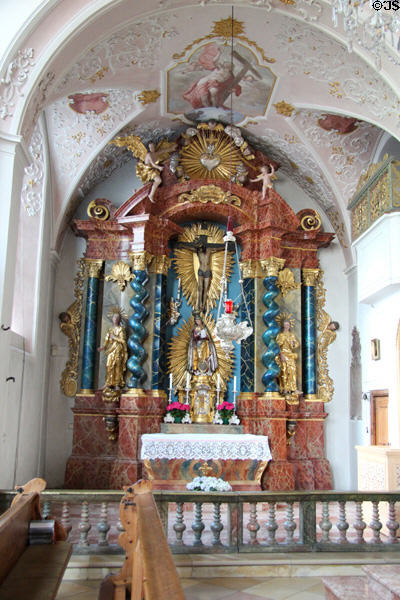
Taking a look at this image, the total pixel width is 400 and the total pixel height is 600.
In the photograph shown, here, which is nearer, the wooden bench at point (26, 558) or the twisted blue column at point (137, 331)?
the wooden bench at point (26, 558)

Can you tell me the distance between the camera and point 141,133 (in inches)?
427

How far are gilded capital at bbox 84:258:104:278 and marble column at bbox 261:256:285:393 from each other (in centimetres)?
299

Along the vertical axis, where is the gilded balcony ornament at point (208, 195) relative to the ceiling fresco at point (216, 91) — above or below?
below

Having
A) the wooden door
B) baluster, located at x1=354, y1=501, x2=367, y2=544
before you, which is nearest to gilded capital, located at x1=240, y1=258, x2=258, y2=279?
the wooden door

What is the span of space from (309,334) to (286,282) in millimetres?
1057

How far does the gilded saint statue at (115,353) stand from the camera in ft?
33.3

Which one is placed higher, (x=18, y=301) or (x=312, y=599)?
(x=18, y=301)

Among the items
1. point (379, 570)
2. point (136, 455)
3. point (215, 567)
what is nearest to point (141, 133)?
point (136, 455)

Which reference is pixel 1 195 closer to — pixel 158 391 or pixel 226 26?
pixel 226 26

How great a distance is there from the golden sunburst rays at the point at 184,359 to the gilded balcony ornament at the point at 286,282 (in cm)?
146

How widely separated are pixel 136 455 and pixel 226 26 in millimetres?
6745

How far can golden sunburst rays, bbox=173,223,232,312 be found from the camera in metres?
11.2

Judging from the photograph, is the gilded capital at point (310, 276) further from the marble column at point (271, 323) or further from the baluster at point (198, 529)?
the baluster at point (198, 529)

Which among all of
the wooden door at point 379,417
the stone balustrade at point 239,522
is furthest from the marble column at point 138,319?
the stone balustrade at point 239,522
